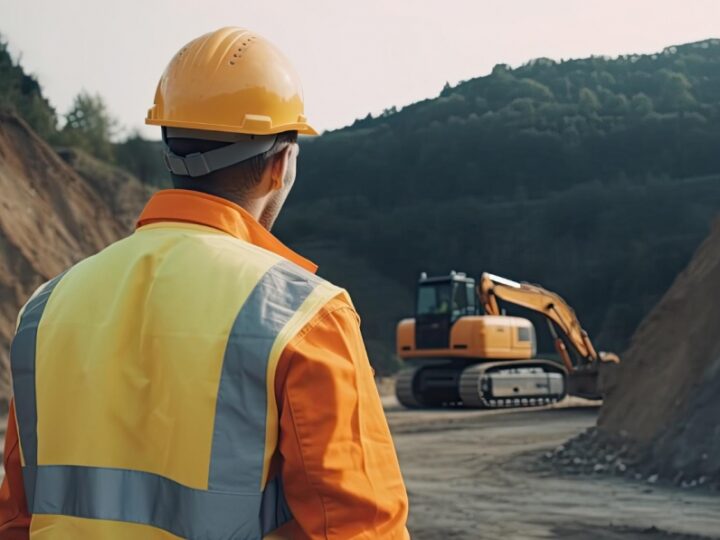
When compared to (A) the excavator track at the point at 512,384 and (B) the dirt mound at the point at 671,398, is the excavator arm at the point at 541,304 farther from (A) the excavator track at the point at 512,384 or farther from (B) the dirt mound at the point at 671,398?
(B) the dirt mound at the point at 671,398

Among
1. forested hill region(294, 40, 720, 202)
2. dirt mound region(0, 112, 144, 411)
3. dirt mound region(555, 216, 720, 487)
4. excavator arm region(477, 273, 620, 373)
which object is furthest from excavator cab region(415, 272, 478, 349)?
forested hill region(294, 40, 720, 202)

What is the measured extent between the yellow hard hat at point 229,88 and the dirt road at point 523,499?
21.7ft

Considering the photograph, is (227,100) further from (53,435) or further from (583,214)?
(583,214)

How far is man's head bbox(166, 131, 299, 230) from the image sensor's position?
1951mm

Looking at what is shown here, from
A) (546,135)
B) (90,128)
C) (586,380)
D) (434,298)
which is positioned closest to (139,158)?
(90,128)

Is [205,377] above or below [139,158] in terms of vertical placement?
below

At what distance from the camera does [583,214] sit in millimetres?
79188

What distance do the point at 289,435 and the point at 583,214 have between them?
79175mm

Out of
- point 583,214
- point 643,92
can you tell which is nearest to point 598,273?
point 583,214

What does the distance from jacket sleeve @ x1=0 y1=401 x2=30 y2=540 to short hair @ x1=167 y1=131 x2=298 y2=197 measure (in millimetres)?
504

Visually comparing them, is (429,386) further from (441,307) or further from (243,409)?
(243,409)

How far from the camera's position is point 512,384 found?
23.4 meters

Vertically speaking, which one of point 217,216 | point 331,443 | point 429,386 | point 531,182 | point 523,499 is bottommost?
point 429,386

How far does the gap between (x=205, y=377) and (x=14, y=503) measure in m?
0.55
